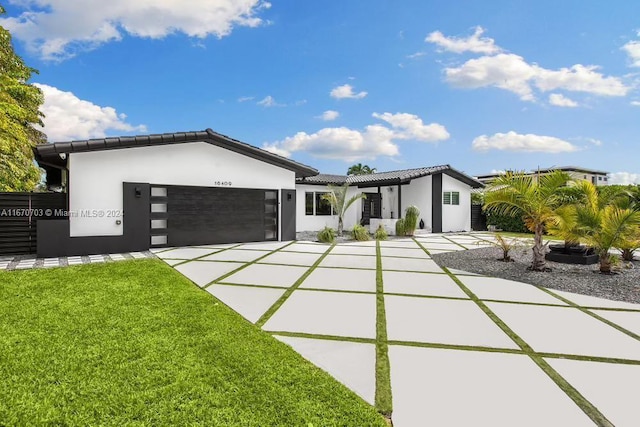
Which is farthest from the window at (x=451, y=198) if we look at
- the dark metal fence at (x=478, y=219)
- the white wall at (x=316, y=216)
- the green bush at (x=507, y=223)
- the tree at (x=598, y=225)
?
the tree at (x=598, y=225)

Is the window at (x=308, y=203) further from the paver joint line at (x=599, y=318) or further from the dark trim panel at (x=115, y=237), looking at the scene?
the paver joint line at (x=599, y=318)

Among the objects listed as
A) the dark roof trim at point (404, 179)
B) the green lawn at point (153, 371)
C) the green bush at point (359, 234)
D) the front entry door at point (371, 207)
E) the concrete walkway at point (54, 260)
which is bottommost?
the green lawn at point (153, 371)

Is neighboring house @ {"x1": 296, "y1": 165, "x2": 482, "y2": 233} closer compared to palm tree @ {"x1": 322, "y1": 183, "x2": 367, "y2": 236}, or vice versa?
palm tree @ {"x1": 322, "y1": 183, "x2": 367, "y2": 236}

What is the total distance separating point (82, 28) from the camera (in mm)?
11141

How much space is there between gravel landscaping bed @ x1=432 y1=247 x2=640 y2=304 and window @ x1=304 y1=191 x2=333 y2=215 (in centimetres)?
905

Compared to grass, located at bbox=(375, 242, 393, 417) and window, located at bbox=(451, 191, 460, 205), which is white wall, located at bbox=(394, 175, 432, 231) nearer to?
window, located at bbox=(451, 191, 460, 205)

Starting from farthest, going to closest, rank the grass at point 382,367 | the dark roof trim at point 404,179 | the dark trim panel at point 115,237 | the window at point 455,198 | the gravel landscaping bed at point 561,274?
1. the window at point 455,198
2. the dark roof trim at point 404,179
3. the dark trim panel at point 115,237
4. the gravel landscaping bed at point 561,274
5. the grass at point 382,367

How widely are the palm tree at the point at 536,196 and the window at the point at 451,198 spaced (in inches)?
389

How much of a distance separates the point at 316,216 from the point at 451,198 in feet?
25.1

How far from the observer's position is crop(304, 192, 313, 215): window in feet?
58.0

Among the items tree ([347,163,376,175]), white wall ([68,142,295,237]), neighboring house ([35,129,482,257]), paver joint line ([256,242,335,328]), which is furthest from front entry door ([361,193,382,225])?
tree ([347,163,376,175])

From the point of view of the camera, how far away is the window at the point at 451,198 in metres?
18.1

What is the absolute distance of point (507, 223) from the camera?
19750 mm

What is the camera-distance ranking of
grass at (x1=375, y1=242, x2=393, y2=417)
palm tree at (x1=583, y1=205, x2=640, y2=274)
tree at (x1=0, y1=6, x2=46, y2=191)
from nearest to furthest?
grass at (x1=375, y1=242, x2=393, y2=417)
palm tree at (x1=583, y1=205, x2=640, y2=274)
tree at (x1=0, y1=6, x2=46, y2=191)
